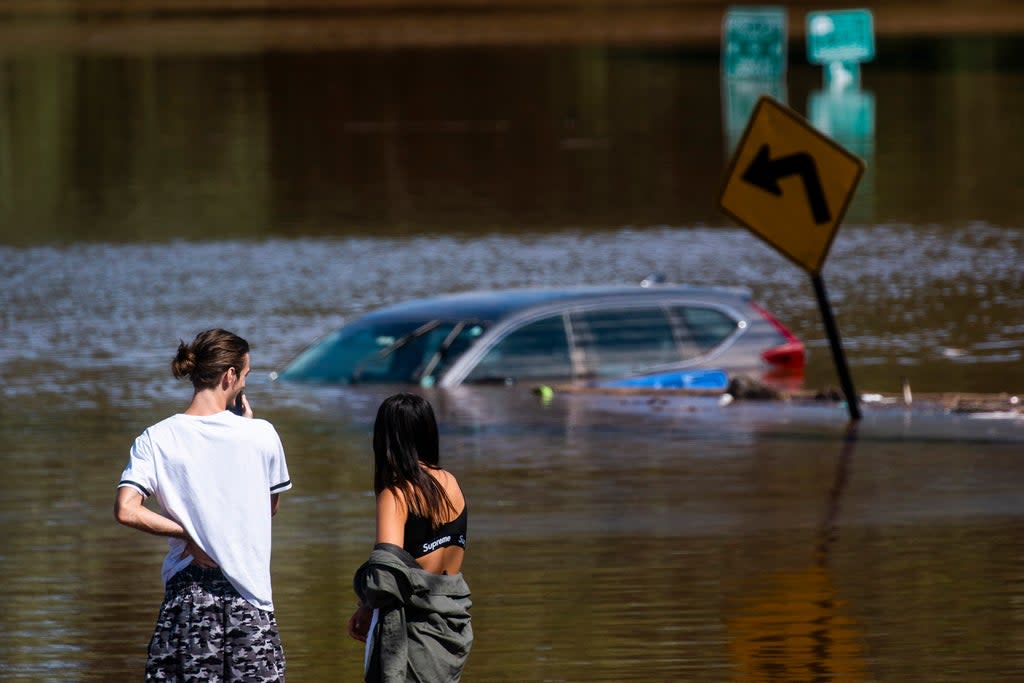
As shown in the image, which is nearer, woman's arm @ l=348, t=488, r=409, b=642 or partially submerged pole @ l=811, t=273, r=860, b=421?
woman's arm @ l=348, t=488, r=409, b=642

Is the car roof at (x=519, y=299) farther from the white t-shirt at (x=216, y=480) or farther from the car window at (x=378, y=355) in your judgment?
the white t-shirt at (x=216, y=480)

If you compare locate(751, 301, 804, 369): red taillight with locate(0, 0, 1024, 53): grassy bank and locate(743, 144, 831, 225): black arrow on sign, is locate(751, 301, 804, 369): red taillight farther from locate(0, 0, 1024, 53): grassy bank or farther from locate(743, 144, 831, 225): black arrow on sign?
locate(0, 0, 1024, 53): grassy bank

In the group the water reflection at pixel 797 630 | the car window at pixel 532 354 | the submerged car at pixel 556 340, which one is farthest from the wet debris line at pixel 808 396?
the water reflection at pixel 797 630

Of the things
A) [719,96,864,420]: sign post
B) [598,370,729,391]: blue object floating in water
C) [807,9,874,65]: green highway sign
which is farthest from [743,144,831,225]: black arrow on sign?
[807,9,874,65]: green highway sign

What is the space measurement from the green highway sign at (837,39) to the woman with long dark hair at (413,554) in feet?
177

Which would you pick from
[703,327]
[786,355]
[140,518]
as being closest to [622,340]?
[703,327]

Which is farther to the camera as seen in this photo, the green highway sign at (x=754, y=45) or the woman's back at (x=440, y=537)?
the green highway sign at (x=754, y=45)

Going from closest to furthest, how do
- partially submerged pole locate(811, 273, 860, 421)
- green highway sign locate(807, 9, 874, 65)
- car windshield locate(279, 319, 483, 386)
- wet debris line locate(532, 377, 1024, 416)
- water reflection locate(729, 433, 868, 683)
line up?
water reflection locate(729, 433, 868, 683), partially submerged pole locate(811, 273, 860, 421), wet debris line locate(532, 377, 1024, 416), car windshield locate(279, 319, 483, 386), green highway sign locate(807, 9, 874, 65)

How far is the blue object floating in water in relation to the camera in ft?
59.5

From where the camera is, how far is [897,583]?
10.3 meters

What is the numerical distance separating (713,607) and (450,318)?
8465 mm

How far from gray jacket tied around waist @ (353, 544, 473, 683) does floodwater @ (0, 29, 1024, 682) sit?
2072 mm

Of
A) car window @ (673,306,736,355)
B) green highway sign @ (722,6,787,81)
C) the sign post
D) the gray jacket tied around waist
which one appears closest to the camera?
the gray jacket tied around waist

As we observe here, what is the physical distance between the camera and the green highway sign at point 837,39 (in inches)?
2341
